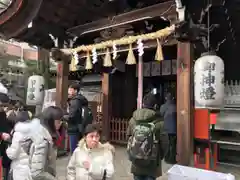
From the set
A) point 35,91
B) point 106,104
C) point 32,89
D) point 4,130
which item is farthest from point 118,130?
point 4,130

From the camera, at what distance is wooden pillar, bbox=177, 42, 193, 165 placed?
5.32 m

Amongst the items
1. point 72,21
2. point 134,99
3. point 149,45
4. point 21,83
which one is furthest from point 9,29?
point 21,83

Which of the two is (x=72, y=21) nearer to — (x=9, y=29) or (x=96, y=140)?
(x=9, y=29)

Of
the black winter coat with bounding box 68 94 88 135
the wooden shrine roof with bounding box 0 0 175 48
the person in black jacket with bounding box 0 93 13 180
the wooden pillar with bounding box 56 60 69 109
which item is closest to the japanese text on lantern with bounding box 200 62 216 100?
the black winter coat with bounding box 68 94 88 135

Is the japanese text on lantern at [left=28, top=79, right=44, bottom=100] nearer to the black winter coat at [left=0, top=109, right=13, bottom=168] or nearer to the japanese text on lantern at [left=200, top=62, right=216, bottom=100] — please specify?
the black winter coat at [left=0, top=109, right=13, bottom=168]

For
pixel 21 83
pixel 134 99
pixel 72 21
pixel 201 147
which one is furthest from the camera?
pixel 21 83

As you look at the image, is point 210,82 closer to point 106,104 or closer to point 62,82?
point 62,82

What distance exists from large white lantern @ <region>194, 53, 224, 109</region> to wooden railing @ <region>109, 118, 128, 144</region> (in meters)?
5.38

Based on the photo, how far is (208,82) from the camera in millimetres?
4969

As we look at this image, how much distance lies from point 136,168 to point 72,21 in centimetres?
584

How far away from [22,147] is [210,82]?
3425mm

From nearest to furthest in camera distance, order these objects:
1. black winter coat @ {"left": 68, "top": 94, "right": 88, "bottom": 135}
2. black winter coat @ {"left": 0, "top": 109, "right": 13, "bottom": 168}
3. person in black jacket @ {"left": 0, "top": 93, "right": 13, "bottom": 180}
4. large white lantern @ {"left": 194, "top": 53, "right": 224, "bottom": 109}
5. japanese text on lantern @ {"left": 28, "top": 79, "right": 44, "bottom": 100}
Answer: person in black jacket @ {"left": 0, "top": 93, "right": 13, "bottom": 180} < black winter coat @ {"left": 0, "top": 109, "right": 13, "bottom": 168} < large white lantern @ {"left": 194, "top": 53, "right": 224, "bottom": 109} < black winter coat @ {"left": 68, "top": 94, "right": 88, "bottom": 135} < japanese text on lantern @ {"left": 28, "top": 79, "right": 44, "bottom": 100}

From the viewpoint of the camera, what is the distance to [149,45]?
641cm

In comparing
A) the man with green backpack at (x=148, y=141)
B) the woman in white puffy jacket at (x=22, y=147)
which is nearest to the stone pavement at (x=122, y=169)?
the man with green backpack at (x=148, y=141)
